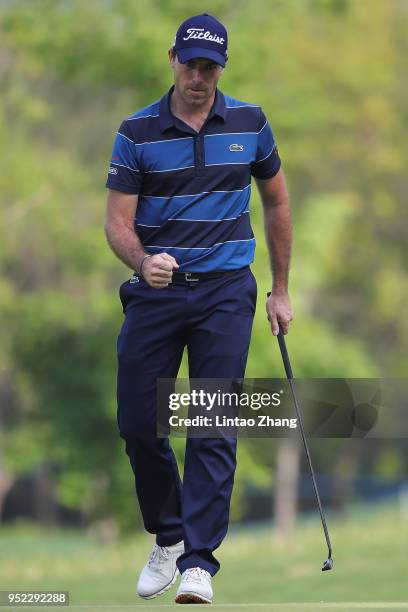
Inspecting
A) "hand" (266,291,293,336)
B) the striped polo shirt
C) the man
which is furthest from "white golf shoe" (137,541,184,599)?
the striped polo shirt

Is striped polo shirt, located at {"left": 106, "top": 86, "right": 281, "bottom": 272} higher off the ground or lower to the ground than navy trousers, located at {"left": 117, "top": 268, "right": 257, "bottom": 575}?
higher

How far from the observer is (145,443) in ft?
23.8

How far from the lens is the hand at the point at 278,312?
7422 millimetres

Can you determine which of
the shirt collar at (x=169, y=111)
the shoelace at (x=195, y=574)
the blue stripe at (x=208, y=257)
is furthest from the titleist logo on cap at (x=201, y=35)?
the shoelace at (x=195, y=574)

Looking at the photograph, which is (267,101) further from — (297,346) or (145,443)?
(145,443)

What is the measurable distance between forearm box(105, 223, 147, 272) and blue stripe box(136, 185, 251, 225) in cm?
11

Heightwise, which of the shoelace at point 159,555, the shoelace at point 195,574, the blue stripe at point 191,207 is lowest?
the shoelace at point 195,574

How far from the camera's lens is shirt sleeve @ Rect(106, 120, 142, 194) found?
685cm

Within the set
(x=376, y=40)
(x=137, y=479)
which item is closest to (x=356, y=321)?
(x=376, y=40)

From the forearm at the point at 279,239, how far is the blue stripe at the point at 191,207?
43 cm

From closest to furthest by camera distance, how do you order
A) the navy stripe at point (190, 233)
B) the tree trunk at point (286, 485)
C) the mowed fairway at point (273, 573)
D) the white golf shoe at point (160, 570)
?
the navy stripe at point (190, 233) < the white golf shoe at point (160, 570) < the mowed fairway at point (273, 573) < the tree trunk at point (286, 485)

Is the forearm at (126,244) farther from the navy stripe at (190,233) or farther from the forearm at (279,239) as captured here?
the forearm at (279,239)

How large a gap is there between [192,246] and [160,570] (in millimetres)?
1747

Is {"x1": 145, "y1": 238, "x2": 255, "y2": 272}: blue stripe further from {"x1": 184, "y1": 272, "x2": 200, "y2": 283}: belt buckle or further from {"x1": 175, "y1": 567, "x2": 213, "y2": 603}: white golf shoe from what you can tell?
{"x1": 175, "y1": 567, "x2": 213, "y2": 603}: white golf shoe
